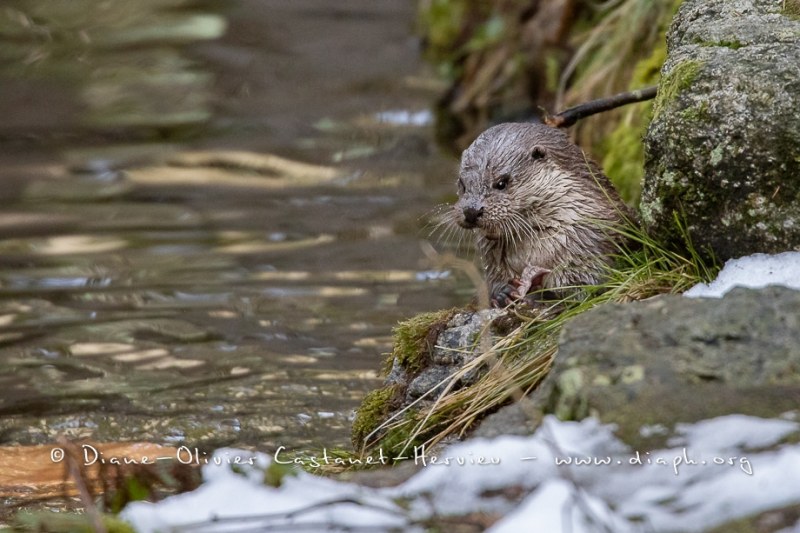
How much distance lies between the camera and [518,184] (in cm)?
466

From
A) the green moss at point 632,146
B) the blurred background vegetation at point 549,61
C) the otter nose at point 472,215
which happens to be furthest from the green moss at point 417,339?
the blurred background vegetation at point 549,61

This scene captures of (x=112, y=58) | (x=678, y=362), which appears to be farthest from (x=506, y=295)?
(x=112, y=58)

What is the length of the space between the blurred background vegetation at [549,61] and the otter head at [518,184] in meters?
2.04

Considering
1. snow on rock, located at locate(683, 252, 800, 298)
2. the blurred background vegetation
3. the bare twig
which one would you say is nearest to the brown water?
the blurred background vegetation

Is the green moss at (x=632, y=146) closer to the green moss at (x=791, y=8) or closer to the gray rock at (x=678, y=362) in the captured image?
the green moss at (x=791, y=8)

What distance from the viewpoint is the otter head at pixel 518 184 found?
15.1 feet

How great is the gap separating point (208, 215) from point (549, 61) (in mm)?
3408

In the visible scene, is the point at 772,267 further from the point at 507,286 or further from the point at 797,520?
the point at 797,520

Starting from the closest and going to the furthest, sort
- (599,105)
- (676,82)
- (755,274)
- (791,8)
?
Result: (755,274) → (676,82) → (791,8) → (599,105)

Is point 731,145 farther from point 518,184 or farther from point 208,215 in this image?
point 208,215

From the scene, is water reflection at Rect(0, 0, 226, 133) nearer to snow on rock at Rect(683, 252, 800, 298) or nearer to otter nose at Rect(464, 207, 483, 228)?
otter nose at Rect(464, 207, 483, 228)

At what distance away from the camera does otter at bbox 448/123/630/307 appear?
4.50 meters

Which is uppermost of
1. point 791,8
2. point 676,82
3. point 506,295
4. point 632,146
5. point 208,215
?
point 791,8

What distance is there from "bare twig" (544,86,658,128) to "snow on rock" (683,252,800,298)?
1134mm
